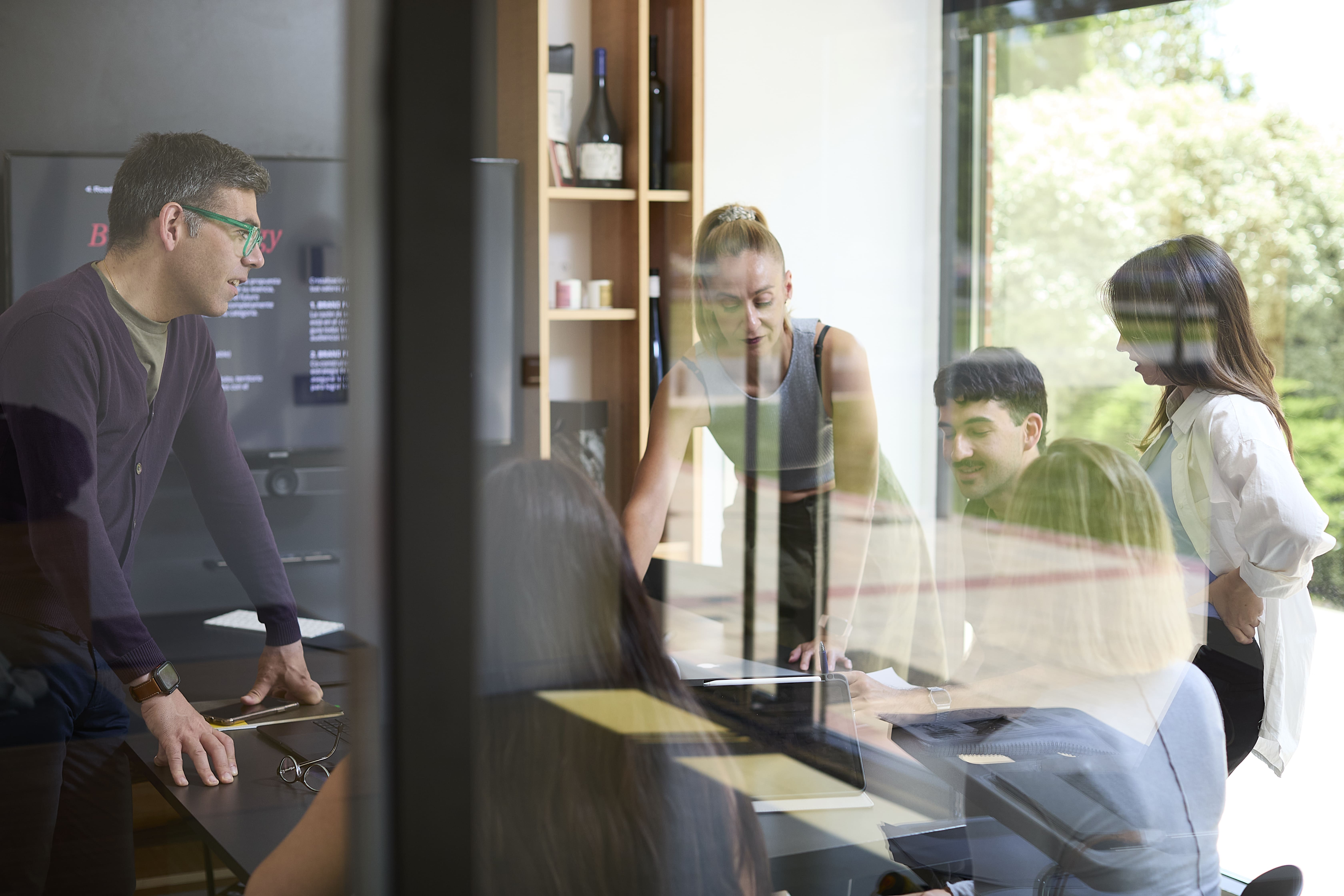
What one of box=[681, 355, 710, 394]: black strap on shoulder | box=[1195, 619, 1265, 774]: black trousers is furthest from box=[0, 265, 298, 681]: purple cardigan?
box=[1195, 619, 1265, 774]: black trousers

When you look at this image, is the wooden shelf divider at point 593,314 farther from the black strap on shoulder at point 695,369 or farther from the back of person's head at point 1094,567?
the back of person's head at point 1094,567

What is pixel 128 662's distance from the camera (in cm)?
64

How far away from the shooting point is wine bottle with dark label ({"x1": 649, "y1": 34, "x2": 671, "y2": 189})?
1.59 m

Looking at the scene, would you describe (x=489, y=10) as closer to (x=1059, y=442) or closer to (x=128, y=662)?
(x=128, y=662)

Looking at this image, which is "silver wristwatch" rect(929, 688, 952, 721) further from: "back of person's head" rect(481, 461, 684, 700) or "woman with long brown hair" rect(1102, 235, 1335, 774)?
"back of person's head" rect(481, 461, 684, 700)

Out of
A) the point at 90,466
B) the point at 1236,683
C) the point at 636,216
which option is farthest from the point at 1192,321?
the point at 90,466

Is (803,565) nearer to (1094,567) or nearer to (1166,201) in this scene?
(1094,567)

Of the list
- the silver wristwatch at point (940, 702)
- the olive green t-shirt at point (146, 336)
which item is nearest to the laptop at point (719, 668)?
the silver wristwatch at point (940, 702)

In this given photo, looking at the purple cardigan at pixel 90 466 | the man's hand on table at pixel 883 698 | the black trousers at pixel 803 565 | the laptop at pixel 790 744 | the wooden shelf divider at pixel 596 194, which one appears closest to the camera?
the purple cardigan at pixel 90 466

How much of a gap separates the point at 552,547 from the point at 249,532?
0.67ft

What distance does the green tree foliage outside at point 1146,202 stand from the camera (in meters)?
1.63

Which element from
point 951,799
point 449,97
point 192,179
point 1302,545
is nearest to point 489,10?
point 449,97

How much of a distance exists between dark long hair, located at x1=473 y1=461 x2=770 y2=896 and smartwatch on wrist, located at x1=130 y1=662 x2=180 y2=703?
211mm

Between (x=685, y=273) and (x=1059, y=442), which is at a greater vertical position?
(x=685, y=273)
